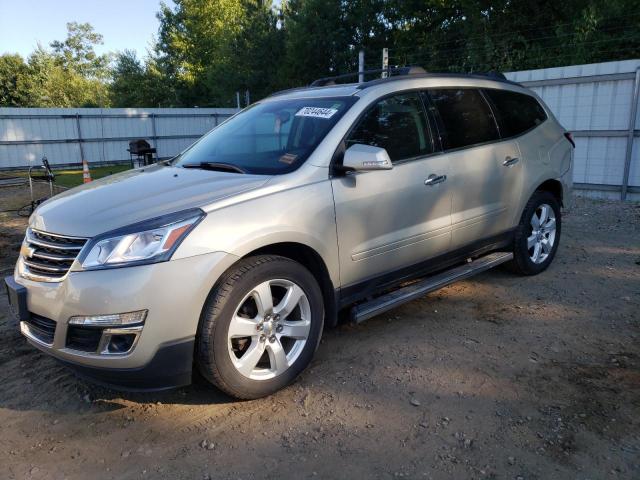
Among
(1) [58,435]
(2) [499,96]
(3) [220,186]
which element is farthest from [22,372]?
(2) [499,96]

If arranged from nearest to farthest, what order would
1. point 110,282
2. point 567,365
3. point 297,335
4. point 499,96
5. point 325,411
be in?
point 110,282
point 325,411
point 297,335
point 567,365
point 499,96

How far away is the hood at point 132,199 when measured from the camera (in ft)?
8.96

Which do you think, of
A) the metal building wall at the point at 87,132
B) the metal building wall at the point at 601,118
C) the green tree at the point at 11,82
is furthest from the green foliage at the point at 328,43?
the metal building wall at the point at 87,132

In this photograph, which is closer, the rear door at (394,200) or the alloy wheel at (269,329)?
the alloy wheel at (269,329)

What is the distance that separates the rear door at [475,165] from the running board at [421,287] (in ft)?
0.72

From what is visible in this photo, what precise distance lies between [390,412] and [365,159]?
4.90 feet

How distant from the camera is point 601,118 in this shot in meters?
9.39

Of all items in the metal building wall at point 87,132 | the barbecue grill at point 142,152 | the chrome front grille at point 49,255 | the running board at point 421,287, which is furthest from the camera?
the metal building wall at point 87,132

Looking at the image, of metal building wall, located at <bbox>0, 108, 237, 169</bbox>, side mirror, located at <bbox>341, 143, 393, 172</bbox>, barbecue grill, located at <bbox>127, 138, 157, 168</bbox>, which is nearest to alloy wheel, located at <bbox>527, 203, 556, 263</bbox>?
side mirror, located at <bbox>341, 143, 393, 172</bbox>

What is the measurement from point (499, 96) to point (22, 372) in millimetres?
4416

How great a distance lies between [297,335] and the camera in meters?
3.11

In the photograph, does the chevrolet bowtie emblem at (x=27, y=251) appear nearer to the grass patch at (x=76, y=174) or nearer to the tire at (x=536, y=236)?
the tire at (x=536, y=236)

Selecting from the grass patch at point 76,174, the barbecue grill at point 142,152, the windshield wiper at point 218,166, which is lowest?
the grass patch at point 76,174

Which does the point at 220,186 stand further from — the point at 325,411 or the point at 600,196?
the point at 600,196
